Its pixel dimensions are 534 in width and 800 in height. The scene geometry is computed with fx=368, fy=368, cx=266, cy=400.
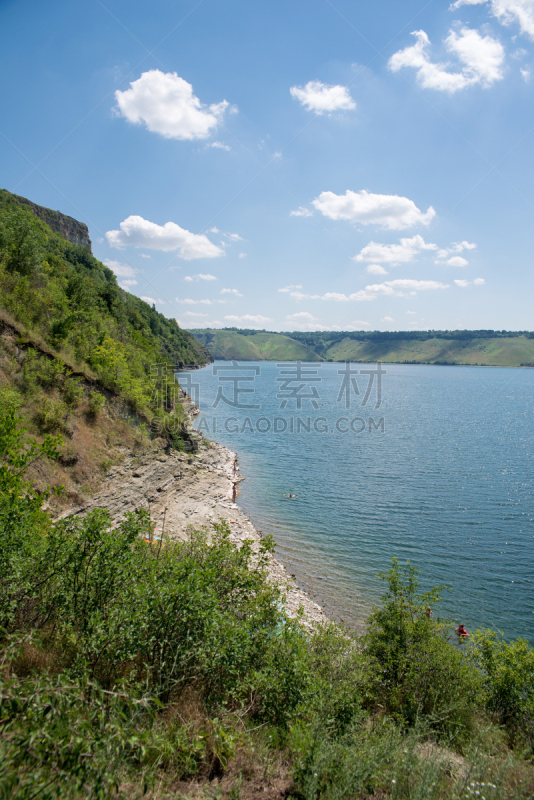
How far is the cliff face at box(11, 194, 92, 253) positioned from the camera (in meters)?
94.6

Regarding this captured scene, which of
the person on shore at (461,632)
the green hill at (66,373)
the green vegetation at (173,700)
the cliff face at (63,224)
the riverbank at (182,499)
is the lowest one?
the person on shore at (461,632)

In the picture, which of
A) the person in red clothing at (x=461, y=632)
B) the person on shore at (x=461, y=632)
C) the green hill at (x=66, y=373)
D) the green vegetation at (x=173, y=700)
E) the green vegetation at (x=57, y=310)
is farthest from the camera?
the green vegetation at (x=57, y=310)

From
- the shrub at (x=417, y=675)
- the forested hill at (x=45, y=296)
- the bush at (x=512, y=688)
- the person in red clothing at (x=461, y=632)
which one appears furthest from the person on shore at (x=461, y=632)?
the forested hill at (x=45, y=296)

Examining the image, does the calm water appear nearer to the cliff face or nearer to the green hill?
the green hill

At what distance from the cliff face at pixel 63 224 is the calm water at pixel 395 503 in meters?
68.4

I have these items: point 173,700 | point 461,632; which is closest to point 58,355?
point 173,700

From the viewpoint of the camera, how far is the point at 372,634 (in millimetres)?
14320

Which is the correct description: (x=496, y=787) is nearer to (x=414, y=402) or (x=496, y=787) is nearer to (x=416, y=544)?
(x=416, y=544)

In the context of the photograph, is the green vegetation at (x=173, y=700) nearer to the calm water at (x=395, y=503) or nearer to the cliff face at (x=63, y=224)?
the calm water at (x=395, y=503)

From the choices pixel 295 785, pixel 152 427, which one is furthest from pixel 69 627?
pixel 152 427

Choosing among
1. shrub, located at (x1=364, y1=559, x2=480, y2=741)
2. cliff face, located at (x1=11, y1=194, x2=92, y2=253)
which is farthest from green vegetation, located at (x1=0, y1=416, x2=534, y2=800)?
cliff face, located at (x1=11, y1=194, x2=92, y2=253)

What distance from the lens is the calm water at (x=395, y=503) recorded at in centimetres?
2567

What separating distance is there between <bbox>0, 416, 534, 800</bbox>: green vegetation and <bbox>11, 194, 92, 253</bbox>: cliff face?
357 ft

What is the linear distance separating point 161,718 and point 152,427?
3517cm
